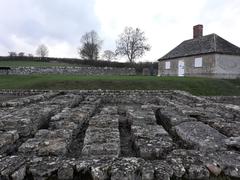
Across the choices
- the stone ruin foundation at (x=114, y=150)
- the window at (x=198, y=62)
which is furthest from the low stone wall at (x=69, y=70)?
the stone ruin foundation at (x=114, y=150)

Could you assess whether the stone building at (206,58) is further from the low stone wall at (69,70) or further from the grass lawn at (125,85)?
the grass lawn at (125,85)

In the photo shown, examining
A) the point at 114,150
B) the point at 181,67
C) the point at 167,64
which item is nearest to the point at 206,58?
the point at 181,67

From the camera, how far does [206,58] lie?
26828mm

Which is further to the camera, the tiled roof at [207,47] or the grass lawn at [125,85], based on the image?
the tiled roof at [207,47]

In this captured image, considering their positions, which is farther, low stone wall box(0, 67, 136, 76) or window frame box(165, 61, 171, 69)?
window frame box(165, 61, 171, 69)

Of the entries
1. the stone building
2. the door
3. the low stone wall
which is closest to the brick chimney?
the stone building

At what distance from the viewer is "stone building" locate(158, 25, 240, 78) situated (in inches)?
1022

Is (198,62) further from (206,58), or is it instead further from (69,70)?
(69,70)

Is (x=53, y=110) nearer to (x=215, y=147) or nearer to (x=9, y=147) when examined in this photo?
(x=9, y=147)

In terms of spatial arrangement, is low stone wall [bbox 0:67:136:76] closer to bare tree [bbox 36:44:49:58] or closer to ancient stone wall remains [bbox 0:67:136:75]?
ancient stone wall remains [bbox 0:67:136:75]

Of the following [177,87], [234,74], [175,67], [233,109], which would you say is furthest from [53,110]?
[175,67]

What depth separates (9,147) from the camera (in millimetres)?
3193

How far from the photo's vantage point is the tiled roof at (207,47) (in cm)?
2639

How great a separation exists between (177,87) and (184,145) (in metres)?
13.4
